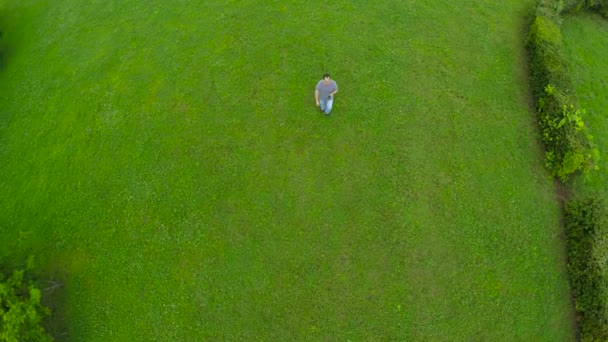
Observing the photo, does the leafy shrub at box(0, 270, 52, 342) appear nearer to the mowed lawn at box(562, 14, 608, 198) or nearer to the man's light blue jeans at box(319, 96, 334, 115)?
the man's light blue jeans at box(319, 96, 334, 115)

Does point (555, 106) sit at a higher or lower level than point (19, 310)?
higher

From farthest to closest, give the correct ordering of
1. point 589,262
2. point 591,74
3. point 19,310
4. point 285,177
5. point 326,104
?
1. point 591,74
2. point 326,104
3. point 285,177
4. point 589,262
5. point 19,310

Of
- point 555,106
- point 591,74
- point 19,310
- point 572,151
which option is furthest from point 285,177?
point 591,74

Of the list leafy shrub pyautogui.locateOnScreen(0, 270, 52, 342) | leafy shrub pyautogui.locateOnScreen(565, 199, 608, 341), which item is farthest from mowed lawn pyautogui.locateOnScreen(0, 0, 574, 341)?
leafy shrub pyautogui.locateOnScreen(0, 270, 52, 342)

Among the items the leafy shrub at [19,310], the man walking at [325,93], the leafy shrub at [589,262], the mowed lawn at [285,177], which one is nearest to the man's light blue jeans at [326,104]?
the man walking at [325,93]

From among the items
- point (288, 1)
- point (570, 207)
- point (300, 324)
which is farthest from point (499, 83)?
point (300, 324)

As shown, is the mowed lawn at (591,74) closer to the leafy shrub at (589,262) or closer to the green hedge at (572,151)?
the green hedge at (572,151)

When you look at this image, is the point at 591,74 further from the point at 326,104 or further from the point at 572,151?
the point at 326,104
